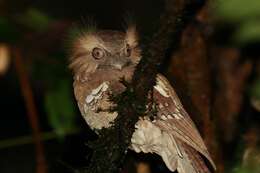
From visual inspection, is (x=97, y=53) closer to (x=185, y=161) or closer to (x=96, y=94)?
(x=96, y=94)

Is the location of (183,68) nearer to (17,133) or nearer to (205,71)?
(205,71)

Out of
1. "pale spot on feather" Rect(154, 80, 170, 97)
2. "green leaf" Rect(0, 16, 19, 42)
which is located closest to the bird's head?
"pale spot on feather" Rect(154, 80, 170, 97)

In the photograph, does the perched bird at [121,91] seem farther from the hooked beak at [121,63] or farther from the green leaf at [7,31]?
the green leaf at [7,31]

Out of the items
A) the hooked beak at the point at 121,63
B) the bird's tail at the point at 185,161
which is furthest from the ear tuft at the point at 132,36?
the bird's tail at the point at 185,161

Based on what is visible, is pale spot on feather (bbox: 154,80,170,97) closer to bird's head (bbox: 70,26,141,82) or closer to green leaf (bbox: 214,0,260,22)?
bird's head (bbox: 70,26,141,82)

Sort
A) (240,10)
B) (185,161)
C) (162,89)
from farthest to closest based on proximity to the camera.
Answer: (185,161), (162,89), (240,10)

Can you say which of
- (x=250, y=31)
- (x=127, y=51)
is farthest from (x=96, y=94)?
(x=250, y=31)

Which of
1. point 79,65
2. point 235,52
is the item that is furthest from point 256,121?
point 79,65
